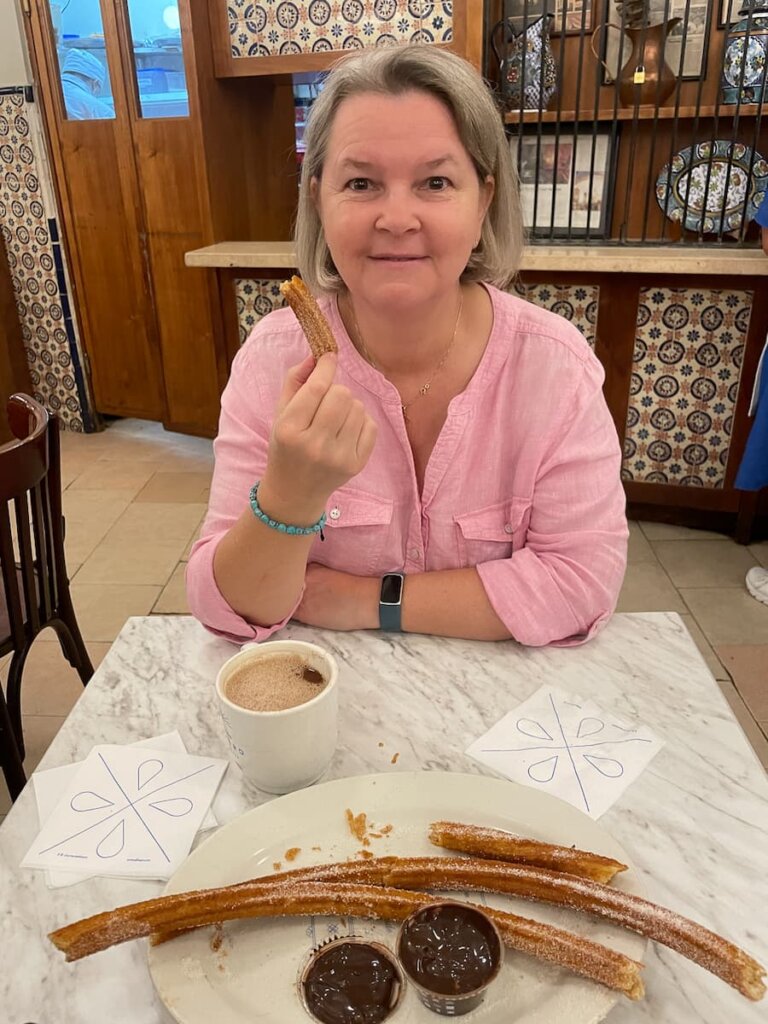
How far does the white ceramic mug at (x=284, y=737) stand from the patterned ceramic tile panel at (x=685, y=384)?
2.68 metres

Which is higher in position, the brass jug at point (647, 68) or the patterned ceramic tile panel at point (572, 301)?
the brass jug at point (647, 68)

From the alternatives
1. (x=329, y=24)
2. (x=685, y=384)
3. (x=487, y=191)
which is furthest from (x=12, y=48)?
(x=487, y=191)

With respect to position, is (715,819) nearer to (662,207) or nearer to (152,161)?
(662,207)

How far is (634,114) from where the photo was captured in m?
3.17

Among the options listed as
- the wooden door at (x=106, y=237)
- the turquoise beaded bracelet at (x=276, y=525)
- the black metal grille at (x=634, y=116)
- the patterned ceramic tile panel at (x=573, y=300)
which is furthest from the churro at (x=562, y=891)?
the wooden door at (x=106, y=237)

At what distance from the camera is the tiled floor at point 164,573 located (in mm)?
2469

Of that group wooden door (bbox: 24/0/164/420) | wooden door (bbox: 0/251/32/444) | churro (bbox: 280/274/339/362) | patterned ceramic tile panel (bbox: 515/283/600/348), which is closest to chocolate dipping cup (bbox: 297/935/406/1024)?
churro (bbox: 280/274/339/362)

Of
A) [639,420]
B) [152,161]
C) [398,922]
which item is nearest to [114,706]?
[398,922]

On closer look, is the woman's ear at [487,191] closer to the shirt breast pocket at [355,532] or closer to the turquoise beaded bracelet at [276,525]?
the shirt breast pocket at [355,532]

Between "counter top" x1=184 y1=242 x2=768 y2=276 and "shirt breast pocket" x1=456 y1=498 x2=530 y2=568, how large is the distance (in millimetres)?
1680

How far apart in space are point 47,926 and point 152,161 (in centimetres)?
396

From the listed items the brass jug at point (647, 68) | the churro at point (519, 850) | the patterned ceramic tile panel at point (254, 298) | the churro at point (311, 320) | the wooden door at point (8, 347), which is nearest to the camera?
the churro at point (519, 850)

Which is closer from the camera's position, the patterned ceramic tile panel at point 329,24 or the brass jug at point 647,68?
the brass jug at point 647,68

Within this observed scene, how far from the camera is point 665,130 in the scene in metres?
3.45
